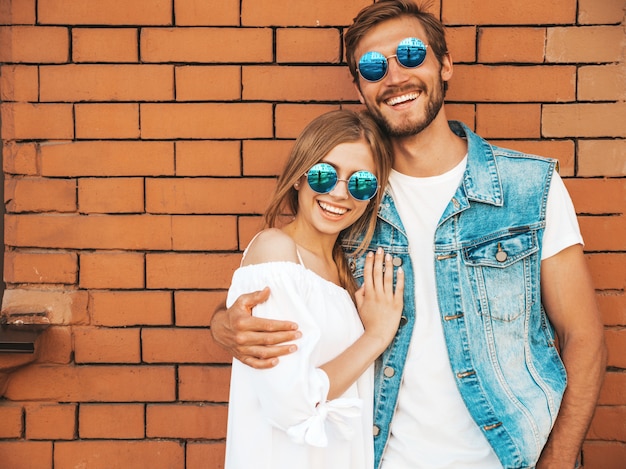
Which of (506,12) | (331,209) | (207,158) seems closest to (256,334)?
(331,209)

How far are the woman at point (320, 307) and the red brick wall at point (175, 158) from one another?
1.43 feet

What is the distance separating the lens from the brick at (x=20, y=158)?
7.65 feet

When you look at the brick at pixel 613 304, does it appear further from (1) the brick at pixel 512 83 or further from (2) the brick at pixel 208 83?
(2) the brick at pixel 208 83

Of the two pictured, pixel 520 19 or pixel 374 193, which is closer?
pixel 374 193

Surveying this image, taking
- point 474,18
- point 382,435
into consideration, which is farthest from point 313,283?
point 474,18

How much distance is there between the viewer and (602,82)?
7.55 feet

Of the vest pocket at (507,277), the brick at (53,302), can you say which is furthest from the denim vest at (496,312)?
the brick at (53,302)

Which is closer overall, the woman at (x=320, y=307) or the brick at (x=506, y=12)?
the woman at (x=320, y=307)

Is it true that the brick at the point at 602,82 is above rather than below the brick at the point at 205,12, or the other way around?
below

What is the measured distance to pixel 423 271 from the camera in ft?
6.57

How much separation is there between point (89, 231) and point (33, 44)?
0.75 m

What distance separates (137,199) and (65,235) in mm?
315

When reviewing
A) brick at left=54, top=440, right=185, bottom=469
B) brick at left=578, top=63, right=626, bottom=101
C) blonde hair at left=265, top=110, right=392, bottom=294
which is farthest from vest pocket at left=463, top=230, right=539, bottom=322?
brick at left=54, top=440, right=185, bottom=469

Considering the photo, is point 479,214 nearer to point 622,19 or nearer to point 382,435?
point 382,435
